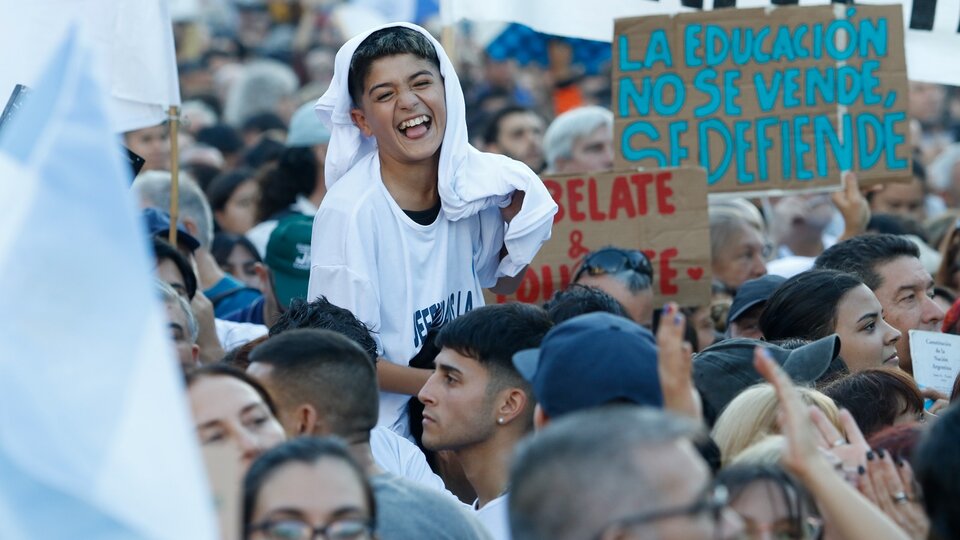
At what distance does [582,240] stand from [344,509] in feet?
11.9

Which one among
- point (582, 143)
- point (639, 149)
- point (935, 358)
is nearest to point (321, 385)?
point (935, 358)

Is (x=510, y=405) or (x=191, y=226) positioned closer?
(x=510, y=405)

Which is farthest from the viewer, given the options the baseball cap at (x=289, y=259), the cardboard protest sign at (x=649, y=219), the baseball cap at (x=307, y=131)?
the baseball cap at (x=307, y=131)

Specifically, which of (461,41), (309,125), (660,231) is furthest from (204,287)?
(461,41)

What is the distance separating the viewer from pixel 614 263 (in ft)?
19.6

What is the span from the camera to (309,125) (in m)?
8.32

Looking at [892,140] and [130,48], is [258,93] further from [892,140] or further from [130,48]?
[892,140]

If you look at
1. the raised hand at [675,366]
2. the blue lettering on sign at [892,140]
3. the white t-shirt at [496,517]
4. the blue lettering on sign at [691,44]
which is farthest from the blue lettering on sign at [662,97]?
the raised hand at [675,366]

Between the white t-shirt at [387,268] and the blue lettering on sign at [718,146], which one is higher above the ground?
the blue lettering on sign at [718,146]

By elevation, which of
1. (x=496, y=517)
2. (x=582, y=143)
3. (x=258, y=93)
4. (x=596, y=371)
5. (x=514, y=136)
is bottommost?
(x=496, y=517)

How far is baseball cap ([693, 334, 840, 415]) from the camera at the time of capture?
4.57 metres

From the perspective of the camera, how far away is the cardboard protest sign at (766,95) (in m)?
6.89

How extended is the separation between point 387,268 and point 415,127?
1.57ft

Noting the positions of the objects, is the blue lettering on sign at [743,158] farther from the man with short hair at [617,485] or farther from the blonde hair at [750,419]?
the man with short hair at [617,485]
